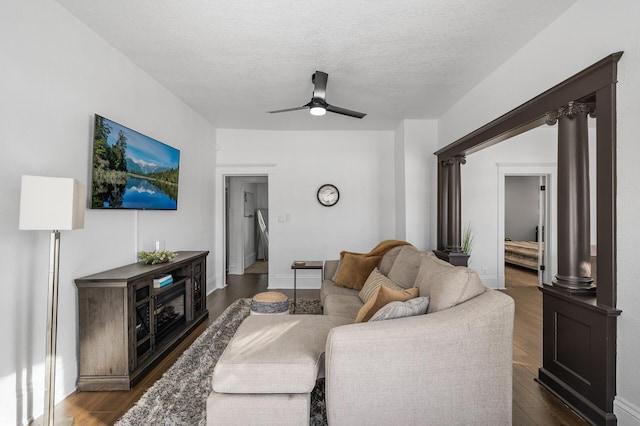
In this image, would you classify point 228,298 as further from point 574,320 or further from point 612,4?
point 612,4

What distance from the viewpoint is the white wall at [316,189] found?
548 cm

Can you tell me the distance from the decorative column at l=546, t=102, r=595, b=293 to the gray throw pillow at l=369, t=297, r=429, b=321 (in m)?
1.10

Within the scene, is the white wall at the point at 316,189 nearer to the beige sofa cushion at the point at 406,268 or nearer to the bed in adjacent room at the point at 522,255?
the beige sofa cushion at the point at 406,268

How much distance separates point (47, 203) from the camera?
1.65 m

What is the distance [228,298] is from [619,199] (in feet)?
14.4

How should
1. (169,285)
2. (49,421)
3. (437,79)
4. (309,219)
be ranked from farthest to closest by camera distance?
(309,219), (437,79), (169,285), (49,421)

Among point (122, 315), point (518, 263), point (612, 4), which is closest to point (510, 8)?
point (612, 4)

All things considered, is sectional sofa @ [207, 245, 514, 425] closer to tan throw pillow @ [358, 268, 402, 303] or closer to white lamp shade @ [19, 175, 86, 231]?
tan throw pillow @ [358, 268, 402, 303]

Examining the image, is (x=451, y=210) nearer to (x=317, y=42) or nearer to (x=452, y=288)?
(x=452, y=288)

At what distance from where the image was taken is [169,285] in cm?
291

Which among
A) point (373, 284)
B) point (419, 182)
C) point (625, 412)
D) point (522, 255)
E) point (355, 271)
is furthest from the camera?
point (522, 255)

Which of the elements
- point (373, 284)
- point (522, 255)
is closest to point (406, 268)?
point (373, 284)

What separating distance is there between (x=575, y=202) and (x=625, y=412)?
48.3 inches

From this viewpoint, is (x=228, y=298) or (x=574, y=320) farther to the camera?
(x=228, y=298)
